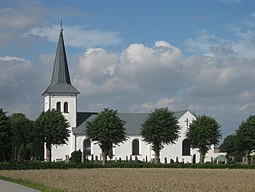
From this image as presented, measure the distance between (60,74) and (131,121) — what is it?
56.4ft

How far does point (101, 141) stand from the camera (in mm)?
87188

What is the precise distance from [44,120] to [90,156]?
20.4 m

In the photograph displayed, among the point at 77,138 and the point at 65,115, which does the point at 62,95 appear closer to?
the point at 65,115

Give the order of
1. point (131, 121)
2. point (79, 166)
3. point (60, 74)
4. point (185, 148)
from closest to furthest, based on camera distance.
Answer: point (79, 166) < point (185, 148) < point (60, 74) < point (131, 121)

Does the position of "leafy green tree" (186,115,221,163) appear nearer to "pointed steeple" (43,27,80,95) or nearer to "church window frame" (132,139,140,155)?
"church window frame" (132,139,140,155)

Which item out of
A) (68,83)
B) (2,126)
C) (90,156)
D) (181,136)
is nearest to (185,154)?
(181,136)

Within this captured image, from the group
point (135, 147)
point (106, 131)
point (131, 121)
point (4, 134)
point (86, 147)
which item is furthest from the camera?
point (131, 121)

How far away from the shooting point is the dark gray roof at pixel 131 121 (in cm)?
11119

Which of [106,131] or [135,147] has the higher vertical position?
[106,131]

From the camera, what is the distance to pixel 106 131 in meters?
87.2

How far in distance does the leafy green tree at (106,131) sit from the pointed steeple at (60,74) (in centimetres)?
2316

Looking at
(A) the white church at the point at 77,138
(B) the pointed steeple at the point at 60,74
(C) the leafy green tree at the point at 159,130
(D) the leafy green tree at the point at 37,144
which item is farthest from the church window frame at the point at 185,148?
(D) the leafy green tree at the point at 37,144

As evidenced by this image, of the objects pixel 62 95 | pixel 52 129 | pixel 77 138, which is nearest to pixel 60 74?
pixel 62 95

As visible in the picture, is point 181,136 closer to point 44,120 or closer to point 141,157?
point 141,157
